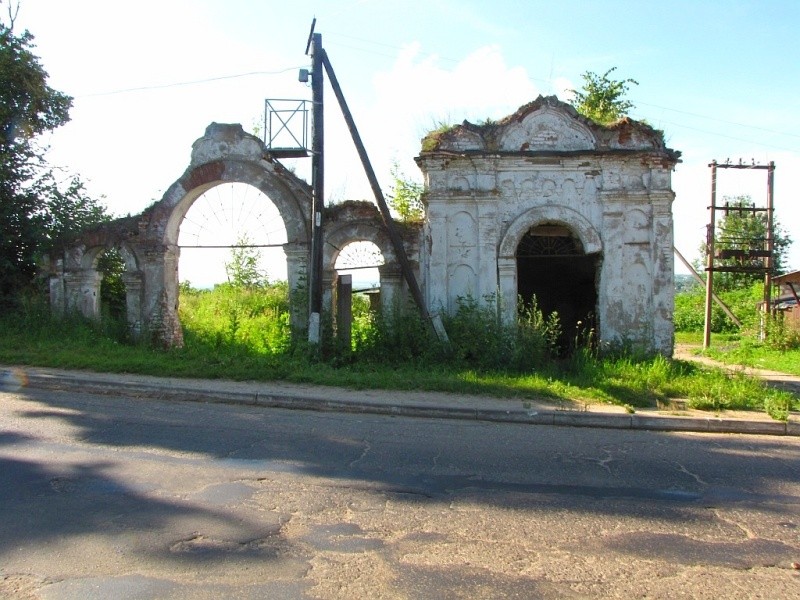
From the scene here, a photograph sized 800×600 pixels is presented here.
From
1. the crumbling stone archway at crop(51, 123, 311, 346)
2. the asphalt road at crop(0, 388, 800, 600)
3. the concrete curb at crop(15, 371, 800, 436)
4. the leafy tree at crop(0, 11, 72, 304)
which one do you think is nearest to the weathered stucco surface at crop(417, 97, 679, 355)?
the crumbling stone archway at crop(51, 123, 311, 346)

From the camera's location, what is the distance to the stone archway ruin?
13164 millimetres

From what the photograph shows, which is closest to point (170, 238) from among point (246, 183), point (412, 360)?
point (246, 183)

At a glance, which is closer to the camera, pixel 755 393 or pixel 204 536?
pixel 204 536

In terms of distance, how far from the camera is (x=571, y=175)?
13289 millimetres

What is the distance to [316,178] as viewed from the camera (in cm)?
1201

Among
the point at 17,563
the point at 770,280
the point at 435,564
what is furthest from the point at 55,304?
the point at 770,280

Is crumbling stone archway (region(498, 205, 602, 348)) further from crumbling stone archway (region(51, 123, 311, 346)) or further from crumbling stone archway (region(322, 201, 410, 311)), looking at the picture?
crumbling stone archway (region(51, 123, 311, 346))

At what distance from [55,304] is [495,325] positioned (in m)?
9.55

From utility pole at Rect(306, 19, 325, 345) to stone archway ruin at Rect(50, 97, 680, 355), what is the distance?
0.97 metres

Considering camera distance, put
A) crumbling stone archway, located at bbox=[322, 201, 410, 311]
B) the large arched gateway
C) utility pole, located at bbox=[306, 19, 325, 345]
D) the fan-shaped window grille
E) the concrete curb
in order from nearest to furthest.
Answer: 1. the concrete curb
2. utility pole, located at bbox=[306, 19, 325, 345]
3. crumbling stone archway, located at bbox=[322, 201, 410, 311]
4. the large arched gateway
5. the fan-shaped window grille

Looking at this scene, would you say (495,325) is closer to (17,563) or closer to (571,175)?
(571,175)

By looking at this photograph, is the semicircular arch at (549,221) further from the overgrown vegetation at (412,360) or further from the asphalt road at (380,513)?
the asphalt road at (380,513)

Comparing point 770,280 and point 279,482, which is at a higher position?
point 770,280

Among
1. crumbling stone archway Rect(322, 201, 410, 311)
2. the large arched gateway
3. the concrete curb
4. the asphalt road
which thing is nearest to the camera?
the asphalt road
